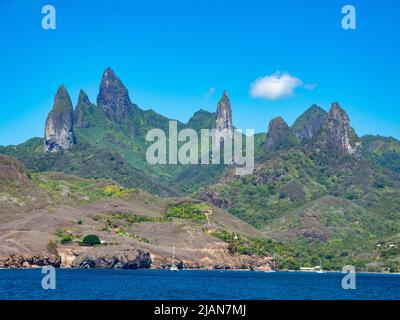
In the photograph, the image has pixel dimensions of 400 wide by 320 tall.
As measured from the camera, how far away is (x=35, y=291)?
5664 inches

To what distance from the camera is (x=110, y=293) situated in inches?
5792
